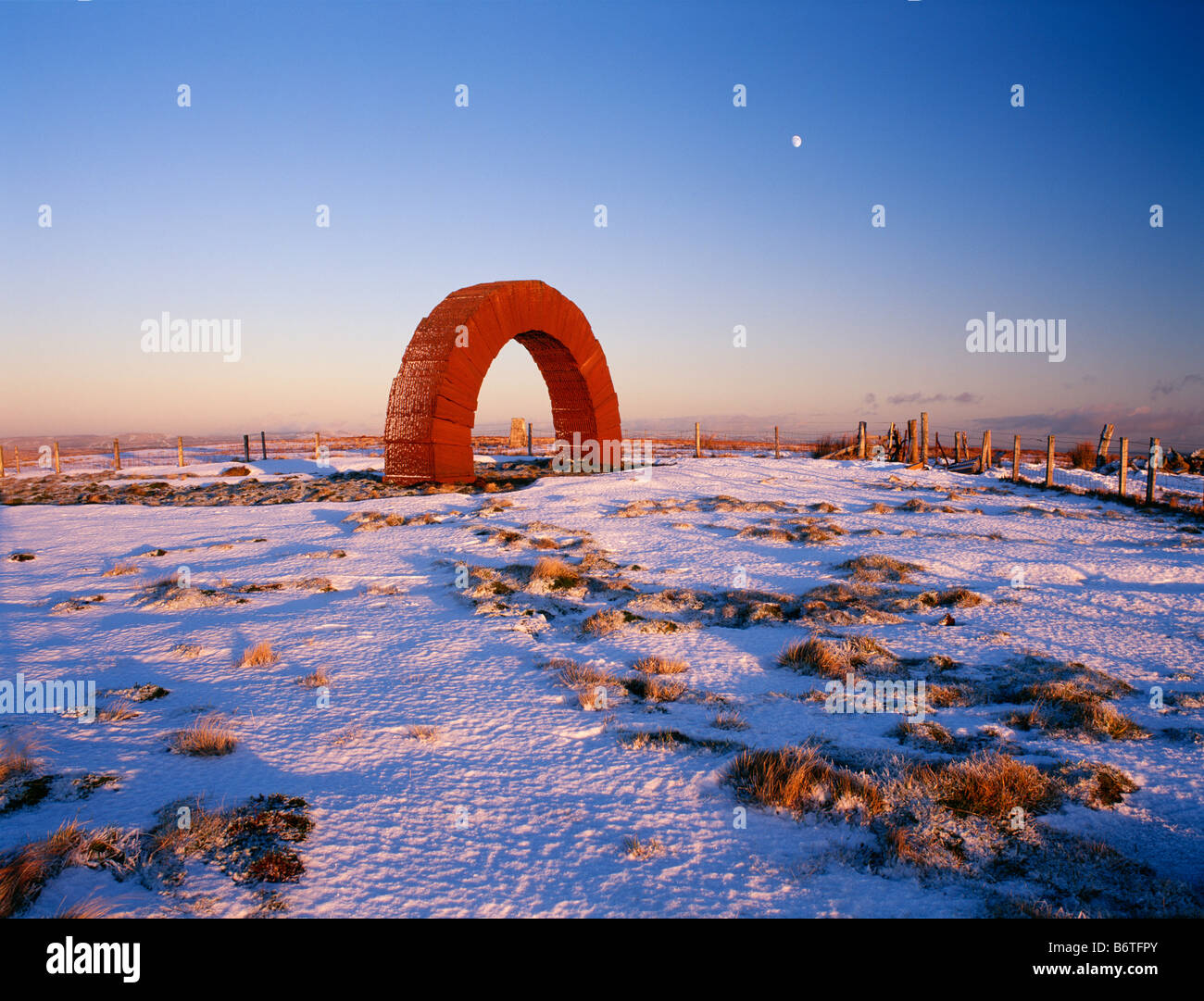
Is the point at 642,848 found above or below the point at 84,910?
below

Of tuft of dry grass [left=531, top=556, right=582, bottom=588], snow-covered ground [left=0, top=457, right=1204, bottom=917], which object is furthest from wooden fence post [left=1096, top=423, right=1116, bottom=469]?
tuft of dry grass [left=531, top=556, right=582, bottom=588]

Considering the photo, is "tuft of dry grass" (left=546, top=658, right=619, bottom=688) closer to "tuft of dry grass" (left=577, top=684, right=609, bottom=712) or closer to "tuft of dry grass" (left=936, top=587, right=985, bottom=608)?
"tuft of dry grass" (left=577, top=684, right=609, bottom=712)

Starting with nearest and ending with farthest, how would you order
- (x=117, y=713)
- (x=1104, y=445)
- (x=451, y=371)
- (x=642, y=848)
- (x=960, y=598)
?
(x=642, y=848), (x=117, y=713), (x=960, y=598), (x=451, y=371), (x=1104, y=445)

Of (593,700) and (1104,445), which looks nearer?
(593,700)

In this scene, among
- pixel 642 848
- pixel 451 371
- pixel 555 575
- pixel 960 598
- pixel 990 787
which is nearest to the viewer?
pixel 642 848

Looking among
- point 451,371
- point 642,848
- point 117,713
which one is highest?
point 451,371

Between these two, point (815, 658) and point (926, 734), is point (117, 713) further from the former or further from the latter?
point (926, 734)

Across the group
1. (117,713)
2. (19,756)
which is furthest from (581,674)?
(19,756)
